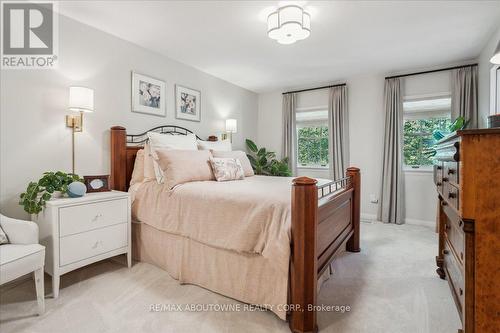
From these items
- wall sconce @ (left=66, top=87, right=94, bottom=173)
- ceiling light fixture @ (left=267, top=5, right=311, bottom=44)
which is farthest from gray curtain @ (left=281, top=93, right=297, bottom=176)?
wall sconce @ (left=66, top=87, right=94, bottom=173)

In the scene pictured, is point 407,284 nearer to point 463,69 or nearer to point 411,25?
point 411,25

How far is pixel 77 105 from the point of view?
2229 mm

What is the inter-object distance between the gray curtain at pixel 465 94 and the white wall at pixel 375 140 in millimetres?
188

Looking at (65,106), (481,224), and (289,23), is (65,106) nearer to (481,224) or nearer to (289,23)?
(289,23)

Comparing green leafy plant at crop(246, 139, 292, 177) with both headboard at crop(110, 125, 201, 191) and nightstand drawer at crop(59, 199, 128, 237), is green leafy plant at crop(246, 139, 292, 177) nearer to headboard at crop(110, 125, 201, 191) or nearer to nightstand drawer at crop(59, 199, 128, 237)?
headboard at crop(110, 125, 201, 191)

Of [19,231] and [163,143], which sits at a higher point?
[163,143]

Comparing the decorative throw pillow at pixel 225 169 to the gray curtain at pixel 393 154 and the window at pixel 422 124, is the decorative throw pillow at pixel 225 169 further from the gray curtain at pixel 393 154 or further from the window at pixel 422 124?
the window at pixel 422 124

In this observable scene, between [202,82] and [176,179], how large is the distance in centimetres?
218

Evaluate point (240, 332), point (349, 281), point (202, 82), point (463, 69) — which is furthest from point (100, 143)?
point (463, 69)

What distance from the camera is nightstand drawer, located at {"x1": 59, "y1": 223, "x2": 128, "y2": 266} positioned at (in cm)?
191

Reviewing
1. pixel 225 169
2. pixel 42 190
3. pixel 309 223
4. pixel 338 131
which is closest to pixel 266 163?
pixel 338 131

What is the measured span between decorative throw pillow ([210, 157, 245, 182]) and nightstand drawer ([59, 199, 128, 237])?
3.00ft

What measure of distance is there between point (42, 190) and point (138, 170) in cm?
84

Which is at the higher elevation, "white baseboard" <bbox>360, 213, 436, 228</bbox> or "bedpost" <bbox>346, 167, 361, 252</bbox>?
"bedpost" <bbox>346, 167, 361, 252</bbox>
